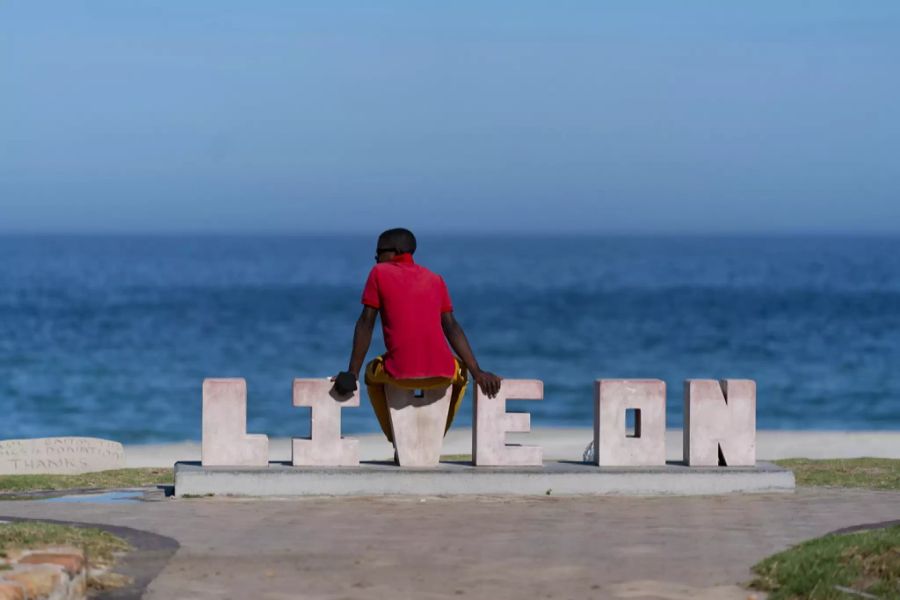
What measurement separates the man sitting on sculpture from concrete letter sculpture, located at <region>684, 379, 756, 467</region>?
67.8 inches

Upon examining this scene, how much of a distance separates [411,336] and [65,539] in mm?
4087

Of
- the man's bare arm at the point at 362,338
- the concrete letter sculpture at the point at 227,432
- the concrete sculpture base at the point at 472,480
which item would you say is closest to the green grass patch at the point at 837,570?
the concrete sculpture base at the point at 472,480

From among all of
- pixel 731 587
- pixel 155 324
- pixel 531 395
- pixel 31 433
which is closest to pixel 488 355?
pixel 155 324

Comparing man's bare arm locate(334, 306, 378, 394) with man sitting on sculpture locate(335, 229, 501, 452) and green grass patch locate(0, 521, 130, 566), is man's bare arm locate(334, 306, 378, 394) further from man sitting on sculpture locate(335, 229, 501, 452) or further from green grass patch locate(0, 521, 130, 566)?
green grass patch locate(0, 521, 130, 566)

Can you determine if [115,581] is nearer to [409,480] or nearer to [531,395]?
[409,480]

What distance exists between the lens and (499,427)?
48.0 ft

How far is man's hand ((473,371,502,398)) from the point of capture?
14.4 meters

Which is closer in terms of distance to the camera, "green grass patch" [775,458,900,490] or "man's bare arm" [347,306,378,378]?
"man's bare arm" [347,306,378,378]

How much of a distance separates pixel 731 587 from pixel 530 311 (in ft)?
245

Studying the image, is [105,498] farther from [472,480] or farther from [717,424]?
[717,424]

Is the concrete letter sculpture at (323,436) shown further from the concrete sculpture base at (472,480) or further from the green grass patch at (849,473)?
the green grass patch at (849,473)

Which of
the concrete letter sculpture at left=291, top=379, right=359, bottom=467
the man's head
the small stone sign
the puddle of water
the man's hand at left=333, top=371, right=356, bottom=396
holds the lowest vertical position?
the puddle of water

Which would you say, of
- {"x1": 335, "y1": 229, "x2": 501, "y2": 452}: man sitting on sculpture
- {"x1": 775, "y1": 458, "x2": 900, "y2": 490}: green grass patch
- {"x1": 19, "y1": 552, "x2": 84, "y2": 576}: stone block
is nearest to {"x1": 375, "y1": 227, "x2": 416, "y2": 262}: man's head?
{"x1": 335, "y1": 229, "x2": 501, "y2": 452}: man sitting on sculpture

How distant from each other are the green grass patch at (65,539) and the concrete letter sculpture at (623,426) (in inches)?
184
